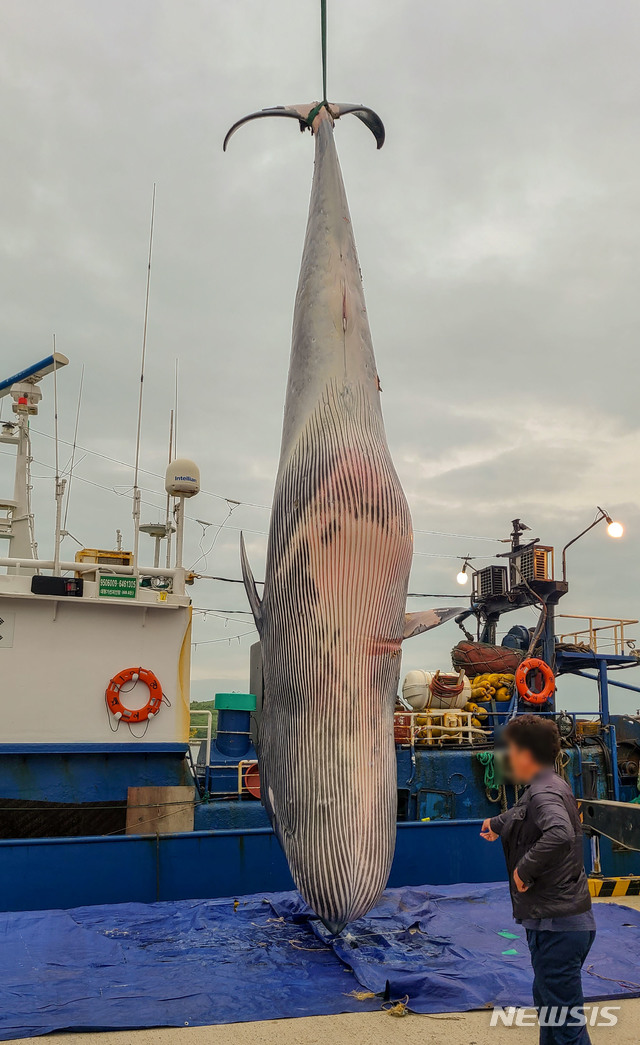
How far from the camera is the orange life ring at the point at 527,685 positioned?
459 inches

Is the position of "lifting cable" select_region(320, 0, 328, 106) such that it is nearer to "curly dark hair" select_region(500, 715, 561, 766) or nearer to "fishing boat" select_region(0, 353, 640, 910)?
"curly dark hair" select_region(500, 715, 561, 766)

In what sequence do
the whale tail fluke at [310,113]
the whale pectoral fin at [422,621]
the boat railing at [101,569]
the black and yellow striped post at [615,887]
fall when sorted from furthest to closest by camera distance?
the boat railing at [101,569], the black and yellow striped post at [615,887], the whale tail fluke at [310,113], the whale pectoral fin at [422,621]

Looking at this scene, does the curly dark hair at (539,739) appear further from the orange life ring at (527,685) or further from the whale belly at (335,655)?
the orange life ring at (527,685)

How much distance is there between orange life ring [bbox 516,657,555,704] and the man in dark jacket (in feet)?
30.0

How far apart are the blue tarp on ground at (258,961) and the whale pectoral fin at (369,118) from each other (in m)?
4.96

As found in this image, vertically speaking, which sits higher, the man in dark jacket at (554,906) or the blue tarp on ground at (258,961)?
the man in dark jacket at (554,906)

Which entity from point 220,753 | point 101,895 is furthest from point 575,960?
point 220,753

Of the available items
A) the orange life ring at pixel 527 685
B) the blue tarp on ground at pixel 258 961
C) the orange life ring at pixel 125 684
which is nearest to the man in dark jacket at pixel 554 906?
the blue tarp on ground at pixel 258 961

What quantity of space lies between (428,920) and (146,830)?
382 cm

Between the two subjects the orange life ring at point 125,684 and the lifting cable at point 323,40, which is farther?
the orange life ring at point 125,684

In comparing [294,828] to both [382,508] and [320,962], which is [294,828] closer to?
[382,508]

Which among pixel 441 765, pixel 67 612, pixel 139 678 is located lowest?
pixel 441 765

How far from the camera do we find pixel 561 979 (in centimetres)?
269

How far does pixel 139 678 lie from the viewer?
9070 millimetres
